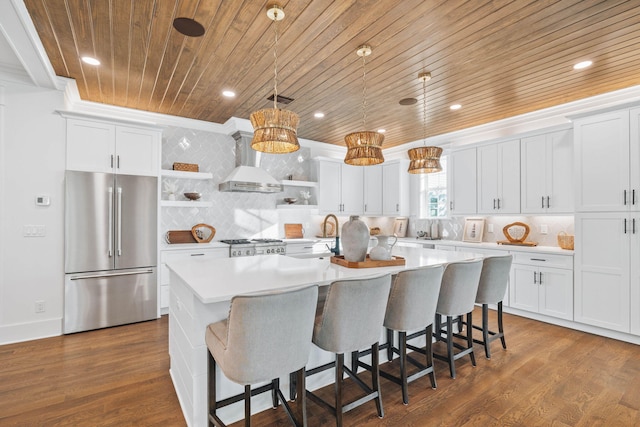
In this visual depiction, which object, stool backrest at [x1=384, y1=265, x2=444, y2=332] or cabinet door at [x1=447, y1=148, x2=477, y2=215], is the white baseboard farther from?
cabinet door at [x1=447, y1=148, x2=477, y2=215]

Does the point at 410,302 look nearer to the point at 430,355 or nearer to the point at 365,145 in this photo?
the point at 430,355

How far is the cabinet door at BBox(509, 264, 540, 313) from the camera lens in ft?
13.4

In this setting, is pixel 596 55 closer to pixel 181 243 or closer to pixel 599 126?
pixel 599 126

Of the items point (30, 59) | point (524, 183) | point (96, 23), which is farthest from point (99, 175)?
point (524, 183)

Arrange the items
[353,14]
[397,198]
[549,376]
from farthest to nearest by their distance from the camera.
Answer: [397,198] < [549,376] < [353,14]

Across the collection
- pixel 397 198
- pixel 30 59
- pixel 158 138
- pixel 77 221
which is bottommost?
pixel 77 221

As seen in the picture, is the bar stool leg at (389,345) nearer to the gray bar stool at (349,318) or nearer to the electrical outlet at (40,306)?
the gray bar stool at (349,318)

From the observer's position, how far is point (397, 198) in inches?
241

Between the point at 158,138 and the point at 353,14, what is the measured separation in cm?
302

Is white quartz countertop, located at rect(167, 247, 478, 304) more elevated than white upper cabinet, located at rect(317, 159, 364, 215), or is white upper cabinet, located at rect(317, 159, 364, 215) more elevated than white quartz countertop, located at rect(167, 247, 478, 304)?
white upper cabinet, located at rect(317, 159, 364, 215)

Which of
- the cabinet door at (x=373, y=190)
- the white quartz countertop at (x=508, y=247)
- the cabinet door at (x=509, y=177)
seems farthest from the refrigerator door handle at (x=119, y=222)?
the cabinet door at (x=509, y=177)

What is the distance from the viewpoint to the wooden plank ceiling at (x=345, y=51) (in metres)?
2.25

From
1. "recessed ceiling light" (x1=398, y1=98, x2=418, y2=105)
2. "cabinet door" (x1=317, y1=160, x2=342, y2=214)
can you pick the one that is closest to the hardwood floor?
"recessed ceiling light" (x1=398, y1=98, x2=418, y2=105)

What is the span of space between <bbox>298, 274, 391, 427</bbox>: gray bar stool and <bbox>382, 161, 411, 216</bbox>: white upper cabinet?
439cm
